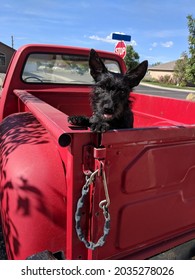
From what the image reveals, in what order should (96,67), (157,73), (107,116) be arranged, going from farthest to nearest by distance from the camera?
(157,73)
(96,67)
(107,116)

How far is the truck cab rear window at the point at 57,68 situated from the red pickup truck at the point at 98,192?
6.93 feet

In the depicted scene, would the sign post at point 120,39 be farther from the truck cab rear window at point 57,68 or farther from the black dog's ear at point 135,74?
the black dog's ear at point 135,74

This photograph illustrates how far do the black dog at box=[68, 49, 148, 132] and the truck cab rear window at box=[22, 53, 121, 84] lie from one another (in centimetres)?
201

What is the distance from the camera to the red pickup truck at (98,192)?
4.86 ft

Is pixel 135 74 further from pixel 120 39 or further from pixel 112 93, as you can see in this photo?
pixel 120 39

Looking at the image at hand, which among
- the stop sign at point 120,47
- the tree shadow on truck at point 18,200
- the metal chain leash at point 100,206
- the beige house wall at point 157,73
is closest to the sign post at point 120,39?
the stop sign at point 120,47

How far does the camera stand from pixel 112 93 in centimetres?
228

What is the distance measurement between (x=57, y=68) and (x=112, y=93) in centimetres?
245

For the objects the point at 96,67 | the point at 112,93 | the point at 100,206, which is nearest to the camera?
the point at 100,206

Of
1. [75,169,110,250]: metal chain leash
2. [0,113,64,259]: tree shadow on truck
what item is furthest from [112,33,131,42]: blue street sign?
[75,169,110,250]: metal chain leash

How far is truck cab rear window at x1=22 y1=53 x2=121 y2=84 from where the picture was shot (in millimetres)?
4160

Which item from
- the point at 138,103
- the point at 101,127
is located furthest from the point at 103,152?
the point at 138,103

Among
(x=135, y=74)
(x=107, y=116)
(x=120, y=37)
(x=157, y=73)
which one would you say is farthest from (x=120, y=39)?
(x=157, y=73)
